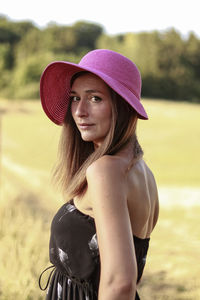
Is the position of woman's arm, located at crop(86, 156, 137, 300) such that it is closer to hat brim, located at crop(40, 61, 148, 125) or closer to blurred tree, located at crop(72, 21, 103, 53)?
hat brim, located at crop(40, 61, 148, 125)

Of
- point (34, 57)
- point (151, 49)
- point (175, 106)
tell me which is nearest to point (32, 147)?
point (175, 106)

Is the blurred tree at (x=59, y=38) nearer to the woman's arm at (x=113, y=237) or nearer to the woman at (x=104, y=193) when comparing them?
the woman at (x=104, y=193)

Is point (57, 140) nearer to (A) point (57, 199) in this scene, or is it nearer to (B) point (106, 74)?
(A) point (57, 199)

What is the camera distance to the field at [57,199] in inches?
129

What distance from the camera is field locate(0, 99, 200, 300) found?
3270mm

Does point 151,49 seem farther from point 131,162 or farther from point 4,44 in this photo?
point 131,162

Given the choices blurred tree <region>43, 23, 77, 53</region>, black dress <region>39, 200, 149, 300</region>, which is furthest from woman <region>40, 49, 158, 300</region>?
blurred tree <region>43, 23, 77, 53</region>

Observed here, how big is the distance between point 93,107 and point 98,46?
31.8 m

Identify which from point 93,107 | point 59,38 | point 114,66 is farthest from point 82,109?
point 59,38

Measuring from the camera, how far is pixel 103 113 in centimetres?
134

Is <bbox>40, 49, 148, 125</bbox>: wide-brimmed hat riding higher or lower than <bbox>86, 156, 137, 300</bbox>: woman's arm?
higher

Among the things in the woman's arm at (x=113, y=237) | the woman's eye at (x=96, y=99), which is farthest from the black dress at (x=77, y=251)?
the woman's eye at (x=96, y=99)

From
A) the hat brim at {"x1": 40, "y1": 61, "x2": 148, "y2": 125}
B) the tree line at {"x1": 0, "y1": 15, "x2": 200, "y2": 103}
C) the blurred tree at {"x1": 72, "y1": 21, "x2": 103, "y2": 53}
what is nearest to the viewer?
the hat brim at {"x1": 40, "y1": 61, "x2": 148, "y2": 125}

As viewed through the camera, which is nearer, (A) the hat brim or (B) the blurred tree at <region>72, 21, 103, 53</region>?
(A) the hat brim
